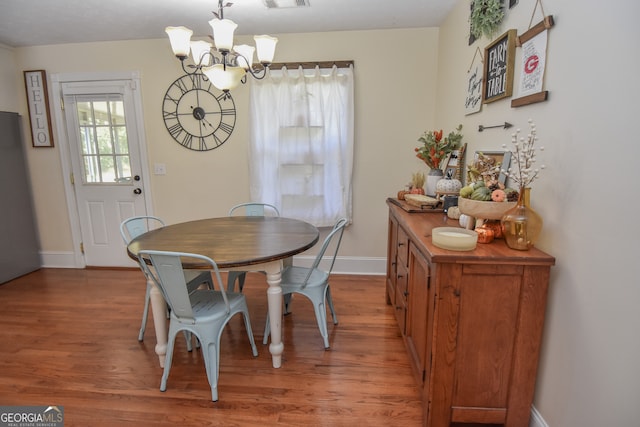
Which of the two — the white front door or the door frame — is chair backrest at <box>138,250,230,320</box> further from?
the white front door

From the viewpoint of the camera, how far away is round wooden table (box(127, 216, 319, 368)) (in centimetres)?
173

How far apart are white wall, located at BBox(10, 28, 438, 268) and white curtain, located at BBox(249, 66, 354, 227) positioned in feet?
0.46

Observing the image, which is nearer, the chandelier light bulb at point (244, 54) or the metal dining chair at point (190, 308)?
the metal dining chair at point (190, 308)

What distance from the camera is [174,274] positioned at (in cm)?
156

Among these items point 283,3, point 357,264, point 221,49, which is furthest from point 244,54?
point 357,264

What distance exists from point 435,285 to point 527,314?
39 centimetres

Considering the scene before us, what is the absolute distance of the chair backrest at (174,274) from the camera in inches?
59.7

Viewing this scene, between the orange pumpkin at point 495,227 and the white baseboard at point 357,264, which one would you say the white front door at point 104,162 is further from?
the orange pumpkin at point 495,227

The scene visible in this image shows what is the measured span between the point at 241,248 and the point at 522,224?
142 centimetres

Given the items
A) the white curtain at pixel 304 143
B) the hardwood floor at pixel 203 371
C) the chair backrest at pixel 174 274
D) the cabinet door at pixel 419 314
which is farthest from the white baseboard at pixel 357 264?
the chair backrest at pixel 174 274

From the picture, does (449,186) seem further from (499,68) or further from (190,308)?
(190,308)

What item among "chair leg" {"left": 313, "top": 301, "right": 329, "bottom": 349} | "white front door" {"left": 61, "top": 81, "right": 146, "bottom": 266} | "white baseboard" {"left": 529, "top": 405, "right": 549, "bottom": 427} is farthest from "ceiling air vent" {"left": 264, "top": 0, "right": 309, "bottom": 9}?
"white baseboard" {"left": 529, "top": 405, "right": 549, "bottom": 427}

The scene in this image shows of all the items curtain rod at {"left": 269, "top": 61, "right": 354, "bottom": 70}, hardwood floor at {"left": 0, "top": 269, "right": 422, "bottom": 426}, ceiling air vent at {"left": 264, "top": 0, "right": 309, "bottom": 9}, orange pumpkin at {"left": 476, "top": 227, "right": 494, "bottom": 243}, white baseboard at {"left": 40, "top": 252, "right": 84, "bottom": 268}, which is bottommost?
hardwood floor at {"left": 0, "top": 269, "right": 422, "bottom": 426}

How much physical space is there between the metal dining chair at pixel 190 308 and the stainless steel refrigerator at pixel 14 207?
289 centimetres
